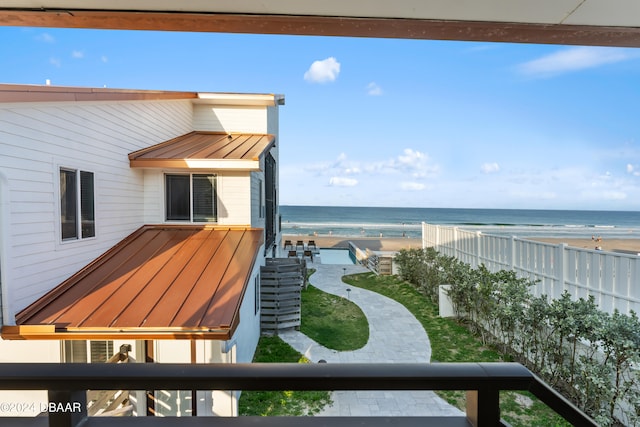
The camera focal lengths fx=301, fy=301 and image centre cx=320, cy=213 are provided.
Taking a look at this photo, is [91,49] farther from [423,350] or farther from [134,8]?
[423,350]

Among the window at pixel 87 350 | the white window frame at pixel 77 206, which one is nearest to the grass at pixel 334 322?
the window at pixel 87 350

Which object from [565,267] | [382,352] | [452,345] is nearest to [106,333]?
[382,352]

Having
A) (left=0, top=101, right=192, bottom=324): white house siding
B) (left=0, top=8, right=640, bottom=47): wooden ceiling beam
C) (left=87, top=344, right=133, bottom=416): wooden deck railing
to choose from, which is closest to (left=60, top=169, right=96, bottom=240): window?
(left=0, top=101, right=192, bottom=324): white house siding

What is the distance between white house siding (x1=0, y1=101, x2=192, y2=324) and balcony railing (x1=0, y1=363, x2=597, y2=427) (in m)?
4.15

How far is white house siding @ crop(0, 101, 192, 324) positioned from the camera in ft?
12.4

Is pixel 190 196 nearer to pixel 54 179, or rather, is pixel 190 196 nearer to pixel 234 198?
pixel 234 198

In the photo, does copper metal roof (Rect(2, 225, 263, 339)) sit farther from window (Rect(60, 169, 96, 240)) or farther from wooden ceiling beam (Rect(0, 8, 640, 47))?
wooden ceiling beam (Rect(0, 8, 640, 47))

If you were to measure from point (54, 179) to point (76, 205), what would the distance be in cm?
61

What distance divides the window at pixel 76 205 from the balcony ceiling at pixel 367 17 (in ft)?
14.3

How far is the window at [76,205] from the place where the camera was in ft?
15.2

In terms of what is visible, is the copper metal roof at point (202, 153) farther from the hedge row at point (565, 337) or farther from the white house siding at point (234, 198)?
the hedge row at point (565, 337)

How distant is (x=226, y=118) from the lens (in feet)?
30.2

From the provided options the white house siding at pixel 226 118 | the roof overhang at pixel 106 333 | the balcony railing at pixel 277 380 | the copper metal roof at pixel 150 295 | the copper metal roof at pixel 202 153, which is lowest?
the roof overhang at pixel 106 333

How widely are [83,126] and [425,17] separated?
5.82 metres
